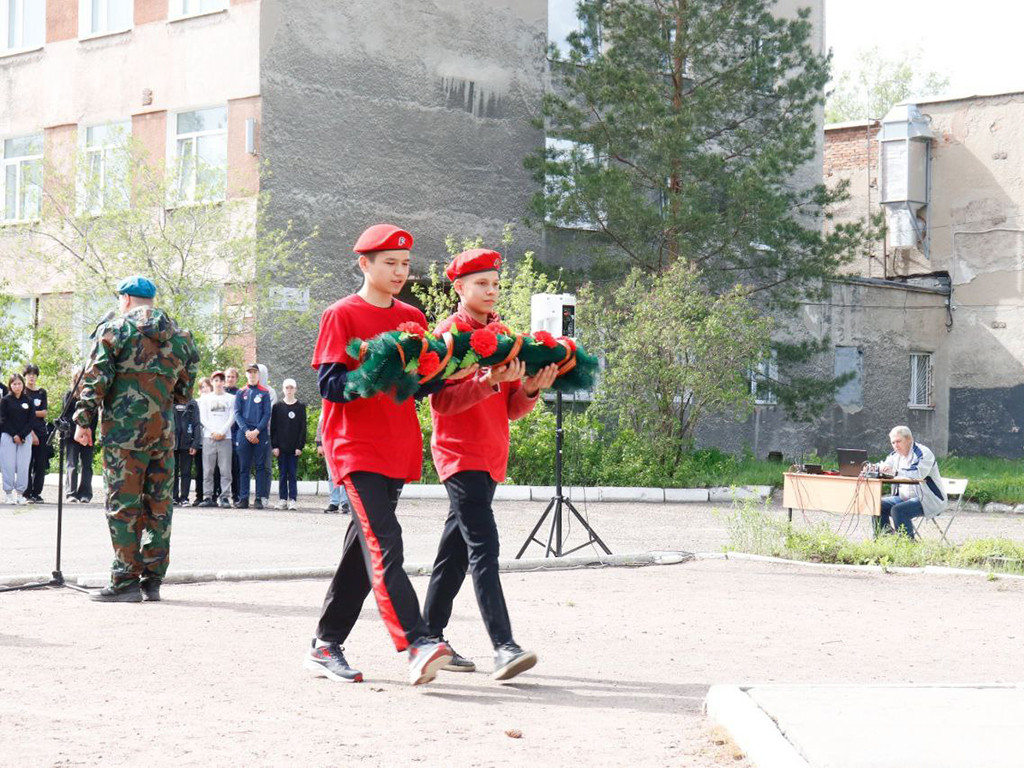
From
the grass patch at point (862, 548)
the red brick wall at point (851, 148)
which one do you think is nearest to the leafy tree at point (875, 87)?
the red brick wall at point (851, 148)

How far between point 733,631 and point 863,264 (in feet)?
106

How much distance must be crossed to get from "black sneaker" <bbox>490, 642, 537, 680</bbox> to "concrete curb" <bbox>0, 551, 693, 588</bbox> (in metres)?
4.96

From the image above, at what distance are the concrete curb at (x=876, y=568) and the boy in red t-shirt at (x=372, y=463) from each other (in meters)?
7.23

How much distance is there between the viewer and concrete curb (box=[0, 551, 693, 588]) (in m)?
11.0

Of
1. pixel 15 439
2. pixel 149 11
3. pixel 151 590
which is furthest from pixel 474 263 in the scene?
pixel 149 11

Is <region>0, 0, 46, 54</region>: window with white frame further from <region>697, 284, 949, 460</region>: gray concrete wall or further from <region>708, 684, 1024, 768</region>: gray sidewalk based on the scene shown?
<region>708, 684, 1024, 768</region>: gray sidewalk

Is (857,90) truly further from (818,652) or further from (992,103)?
(818,652)

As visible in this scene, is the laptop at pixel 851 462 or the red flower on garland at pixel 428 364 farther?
the laptop at pixel 851 462

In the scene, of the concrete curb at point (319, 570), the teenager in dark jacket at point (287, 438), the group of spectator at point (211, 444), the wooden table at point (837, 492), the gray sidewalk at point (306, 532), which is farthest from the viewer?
the teenager in dark jacket at point (287, 438)

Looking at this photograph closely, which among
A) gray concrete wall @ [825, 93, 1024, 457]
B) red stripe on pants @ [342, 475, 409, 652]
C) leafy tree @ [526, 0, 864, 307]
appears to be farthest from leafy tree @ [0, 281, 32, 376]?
gray concrete wall @ [825, 93, 1024, 457]

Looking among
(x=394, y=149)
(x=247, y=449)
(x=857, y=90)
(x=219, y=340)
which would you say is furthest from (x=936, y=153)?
(x=857, y=90)

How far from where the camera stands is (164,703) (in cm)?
650

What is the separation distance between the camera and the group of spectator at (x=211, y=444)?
20.1 meters

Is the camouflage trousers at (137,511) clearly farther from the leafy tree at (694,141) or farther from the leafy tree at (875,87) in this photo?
the leafy tree at (875,87)
